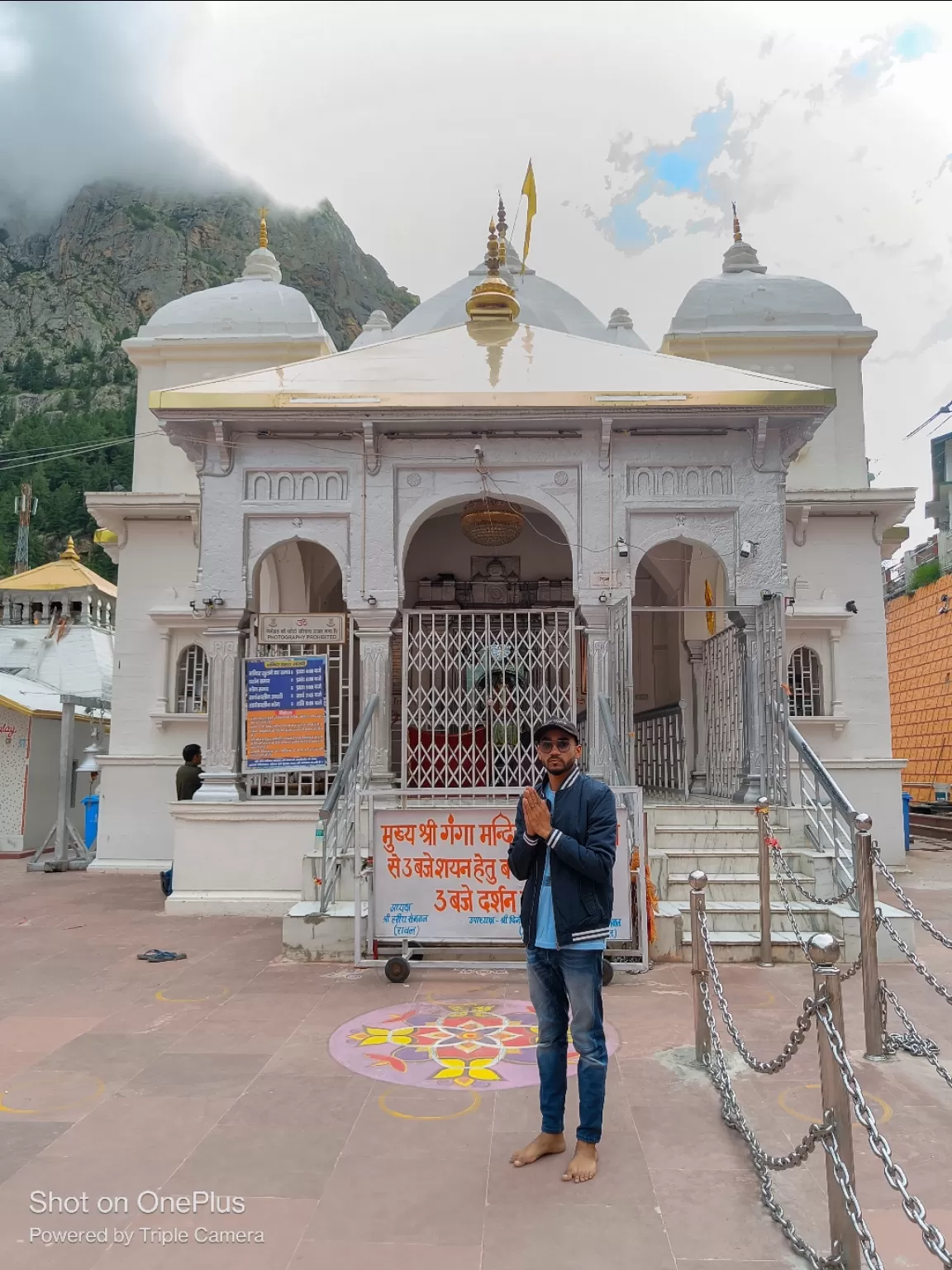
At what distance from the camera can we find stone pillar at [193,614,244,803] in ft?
32.4

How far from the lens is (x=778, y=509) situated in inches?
397

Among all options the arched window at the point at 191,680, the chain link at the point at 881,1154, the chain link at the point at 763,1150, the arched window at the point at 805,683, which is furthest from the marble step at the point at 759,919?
the arched window at the point at 191,680

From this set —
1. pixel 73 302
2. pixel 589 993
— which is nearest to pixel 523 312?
pixel 589 993

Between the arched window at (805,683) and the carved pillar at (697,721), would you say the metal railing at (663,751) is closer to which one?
the carved pillar at (697,721)

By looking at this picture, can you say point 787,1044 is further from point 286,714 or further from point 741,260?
point 741,260

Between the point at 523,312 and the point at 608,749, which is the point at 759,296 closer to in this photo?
the point at 523,312

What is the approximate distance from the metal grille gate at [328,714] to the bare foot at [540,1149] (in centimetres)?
610

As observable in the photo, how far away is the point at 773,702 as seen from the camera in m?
9.27

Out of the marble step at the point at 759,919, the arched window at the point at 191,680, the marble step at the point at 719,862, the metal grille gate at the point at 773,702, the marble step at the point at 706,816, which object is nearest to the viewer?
the marble step at the point at 759,919

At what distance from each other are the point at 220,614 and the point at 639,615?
7.46m

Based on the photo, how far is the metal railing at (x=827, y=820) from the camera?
7.67 m

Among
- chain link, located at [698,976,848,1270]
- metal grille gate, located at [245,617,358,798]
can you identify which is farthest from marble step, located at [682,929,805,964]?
metal grille gate, located at [245,617,358,798]

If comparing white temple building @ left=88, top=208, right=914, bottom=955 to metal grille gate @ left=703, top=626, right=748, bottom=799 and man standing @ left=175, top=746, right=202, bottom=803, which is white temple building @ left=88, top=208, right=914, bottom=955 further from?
man standing @ left=175, top=746, right=202, bottom=803

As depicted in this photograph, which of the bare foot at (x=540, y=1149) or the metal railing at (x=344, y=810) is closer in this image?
the bare foot at (x=540, y=1149)
